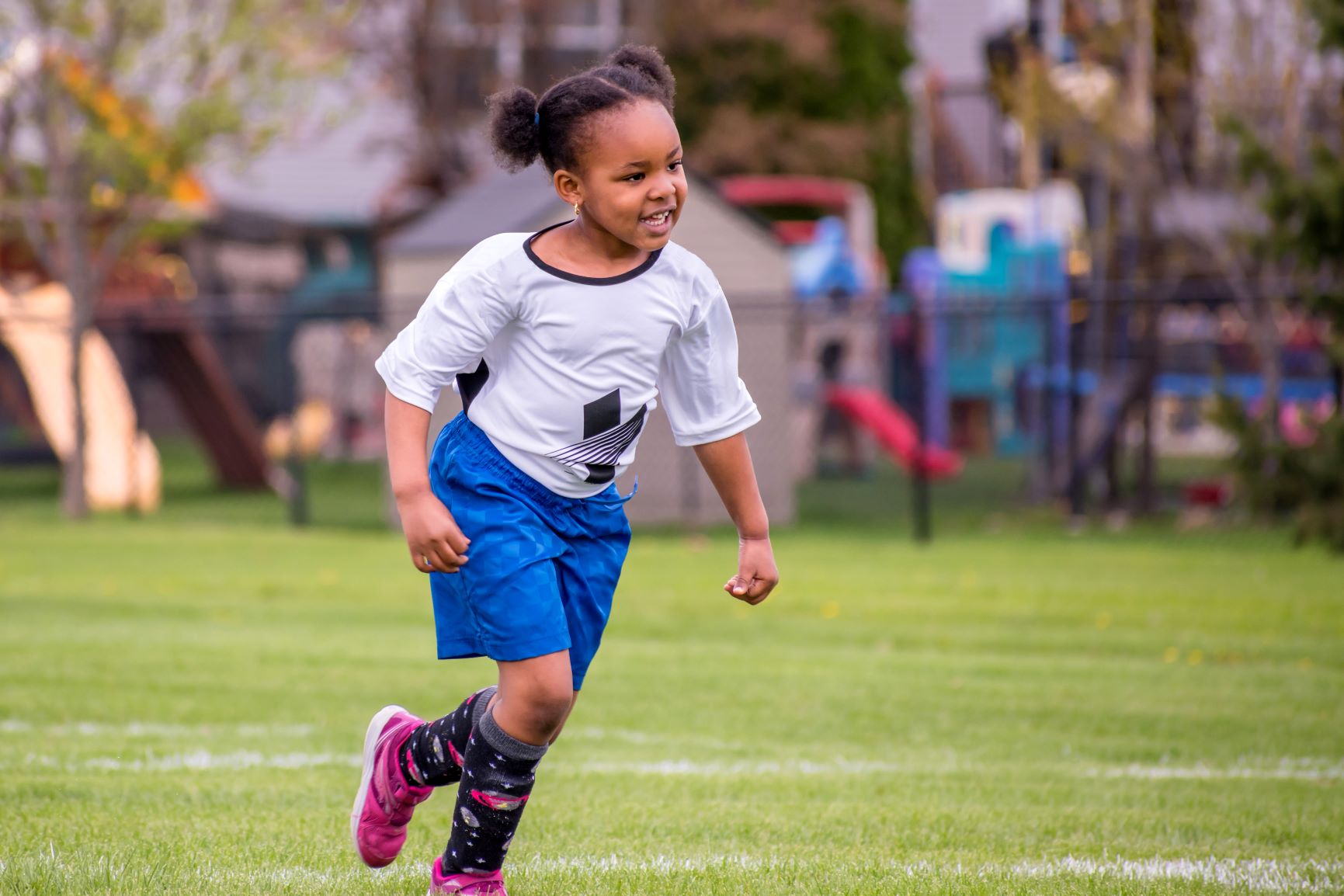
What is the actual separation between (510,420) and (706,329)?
484mm

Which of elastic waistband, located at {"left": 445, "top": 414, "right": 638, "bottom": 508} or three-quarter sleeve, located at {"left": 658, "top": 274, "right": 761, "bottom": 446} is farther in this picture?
three-quarter sleeve, located at {"left": 658, "top": 274, "right": 761, "bottom": 446}

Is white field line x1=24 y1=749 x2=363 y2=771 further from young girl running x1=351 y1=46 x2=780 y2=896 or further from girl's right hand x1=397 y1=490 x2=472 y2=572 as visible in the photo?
girl's right hand x1=397 y1=490 x2=472 y2=572

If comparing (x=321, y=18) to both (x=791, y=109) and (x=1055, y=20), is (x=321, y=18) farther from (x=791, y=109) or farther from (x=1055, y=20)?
(x=791, y=109)

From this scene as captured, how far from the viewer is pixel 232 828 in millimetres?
3938

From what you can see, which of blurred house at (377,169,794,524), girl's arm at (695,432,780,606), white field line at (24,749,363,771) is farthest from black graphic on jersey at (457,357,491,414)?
blurred house at (377,169,794,524)

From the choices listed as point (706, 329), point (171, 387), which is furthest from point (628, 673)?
point (171, 387)

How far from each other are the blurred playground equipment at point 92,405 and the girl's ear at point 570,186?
510 inches

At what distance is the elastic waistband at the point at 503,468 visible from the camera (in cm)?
328

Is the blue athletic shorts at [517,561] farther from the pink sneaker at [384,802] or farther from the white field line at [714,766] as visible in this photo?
the white field line at [714,766]

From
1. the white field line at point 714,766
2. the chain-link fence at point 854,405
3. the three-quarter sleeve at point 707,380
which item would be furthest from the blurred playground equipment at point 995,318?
the three-quarter sleeve at point 707,380

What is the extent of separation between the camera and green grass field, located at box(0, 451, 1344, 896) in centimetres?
367

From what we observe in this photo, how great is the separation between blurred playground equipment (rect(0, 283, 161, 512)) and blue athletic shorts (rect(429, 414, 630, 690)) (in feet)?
42.3

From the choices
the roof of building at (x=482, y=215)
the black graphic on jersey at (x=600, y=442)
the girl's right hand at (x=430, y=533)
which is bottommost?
the roof of building at (x=482, y=215)

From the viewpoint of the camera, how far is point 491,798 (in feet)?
10.6
